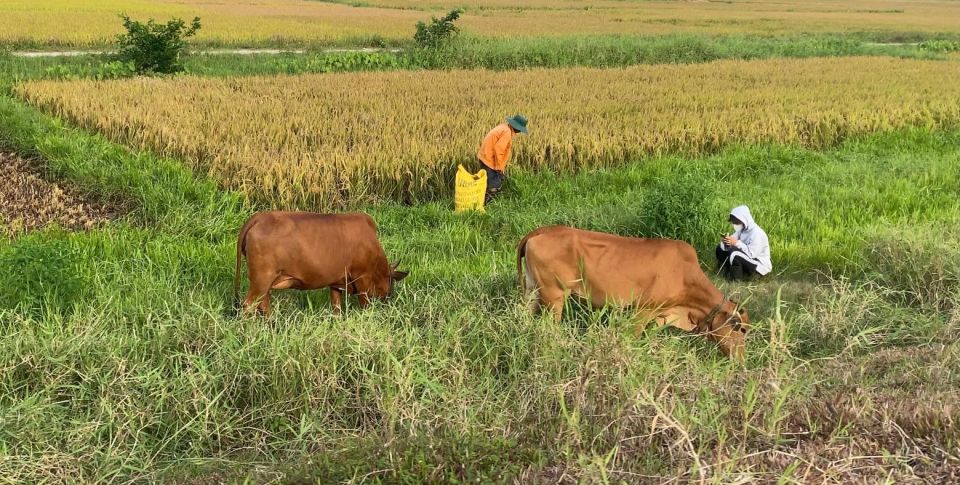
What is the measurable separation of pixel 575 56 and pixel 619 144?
45.4 ft

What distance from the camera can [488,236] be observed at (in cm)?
711

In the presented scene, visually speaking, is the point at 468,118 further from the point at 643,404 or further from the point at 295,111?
the point at 643,404

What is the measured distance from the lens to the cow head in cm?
419

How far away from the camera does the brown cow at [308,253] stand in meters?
4.55

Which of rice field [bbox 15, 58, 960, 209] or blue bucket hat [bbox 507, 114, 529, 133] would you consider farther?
rice field [bbox 15, 58, 960, 209]

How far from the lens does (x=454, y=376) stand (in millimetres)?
3375

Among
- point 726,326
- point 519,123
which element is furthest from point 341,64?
point 726,326

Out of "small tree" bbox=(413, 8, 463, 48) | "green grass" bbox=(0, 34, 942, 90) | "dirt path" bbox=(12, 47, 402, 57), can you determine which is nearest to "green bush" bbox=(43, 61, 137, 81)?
"green grass" bbox=(0, 34, 942, 90)

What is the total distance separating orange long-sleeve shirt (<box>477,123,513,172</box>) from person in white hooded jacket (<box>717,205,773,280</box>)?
302cm

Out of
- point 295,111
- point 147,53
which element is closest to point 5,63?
point 147,53

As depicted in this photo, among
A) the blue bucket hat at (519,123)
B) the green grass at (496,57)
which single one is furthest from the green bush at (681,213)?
the green grass at (496,57)

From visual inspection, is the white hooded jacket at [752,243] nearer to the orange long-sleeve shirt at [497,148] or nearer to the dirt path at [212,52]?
the orange long-sleeve shirt at [497,148]

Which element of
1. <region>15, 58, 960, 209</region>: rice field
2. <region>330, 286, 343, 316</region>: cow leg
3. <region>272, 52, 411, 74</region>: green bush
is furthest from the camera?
<region>272, 52, 411, 74</region>: green bush

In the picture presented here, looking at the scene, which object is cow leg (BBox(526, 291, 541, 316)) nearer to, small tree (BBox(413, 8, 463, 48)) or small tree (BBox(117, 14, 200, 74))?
small tree (BBox(117, 14, 200, 74))
